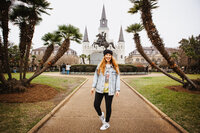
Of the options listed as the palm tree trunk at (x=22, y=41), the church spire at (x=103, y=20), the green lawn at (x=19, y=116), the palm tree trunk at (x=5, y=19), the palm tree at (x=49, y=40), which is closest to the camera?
the green lawn at (x=19, y=116)

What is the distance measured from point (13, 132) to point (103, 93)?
2.49m

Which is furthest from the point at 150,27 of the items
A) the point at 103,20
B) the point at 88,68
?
the point at 103,20

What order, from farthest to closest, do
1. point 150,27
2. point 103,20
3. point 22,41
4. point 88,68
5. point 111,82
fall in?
1. point 103,20
2. point 88,68
3. point 22,41
4. point 150,27
5. point 111,82

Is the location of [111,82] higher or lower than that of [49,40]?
lower

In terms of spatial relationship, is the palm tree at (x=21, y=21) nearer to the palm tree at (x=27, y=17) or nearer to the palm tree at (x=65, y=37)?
the palm tree at (x=27, y=17)

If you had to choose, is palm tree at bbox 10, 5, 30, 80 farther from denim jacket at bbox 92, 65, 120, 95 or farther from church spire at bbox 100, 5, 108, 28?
church spire at bbox 100, 5, 108, 28

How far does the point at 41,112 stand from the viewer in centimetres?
379

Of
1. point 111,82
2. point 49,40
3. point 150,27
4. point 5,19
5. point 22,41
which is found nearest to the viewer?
point 111,82

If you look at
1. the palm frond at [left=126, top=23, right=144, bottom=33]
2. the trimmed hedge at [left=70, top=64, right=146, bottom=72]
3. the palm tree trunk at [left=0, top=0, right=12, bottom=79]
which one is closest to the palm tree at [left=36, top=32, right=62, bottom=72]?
the palm tree trunk at [left=0, top=0, right=12, bottom=79]

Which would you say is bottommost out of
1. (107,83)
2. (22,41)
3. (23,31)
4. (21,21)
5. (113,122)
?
(113,122)

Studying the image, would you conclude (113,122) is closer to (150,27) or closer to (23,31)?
(150,27)

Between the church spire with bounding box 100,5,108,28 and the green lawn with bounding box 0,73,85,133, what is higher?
the church spire with bounding box 100,5,108,28

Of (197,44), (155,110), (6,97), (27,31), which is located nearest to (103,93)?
(155,110)

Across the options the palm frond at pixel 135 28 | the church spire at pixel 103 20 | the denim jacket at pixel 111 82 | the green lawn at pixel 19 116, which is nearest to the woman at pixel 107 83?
the denim jacket at pixel 111 82
